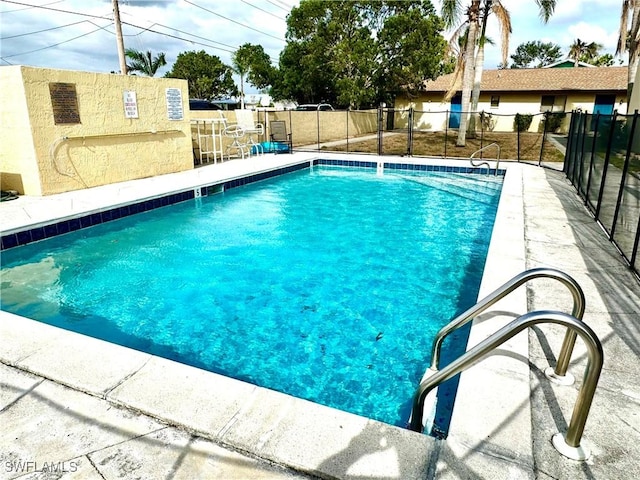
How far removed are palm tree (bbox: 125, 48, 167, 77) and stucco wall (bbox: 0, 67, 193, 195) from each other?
18496mm

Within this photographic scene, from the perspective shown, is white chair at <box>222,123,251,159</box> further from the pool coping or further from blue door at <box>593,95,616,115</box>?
blue door at <box>593,95,616,115</box>

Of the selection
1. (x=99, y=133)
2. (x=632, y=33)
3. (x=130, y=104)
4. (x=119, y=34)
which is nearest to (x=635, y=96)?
(x=632, y=33)

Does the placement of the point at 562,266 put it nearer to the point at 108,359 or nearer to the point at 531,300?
the point at 531,300

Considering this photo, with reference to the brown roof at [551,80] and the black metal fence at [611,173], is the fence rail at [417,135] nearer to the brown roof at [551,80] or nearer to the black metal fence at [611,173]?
the brown roof at [551,80]

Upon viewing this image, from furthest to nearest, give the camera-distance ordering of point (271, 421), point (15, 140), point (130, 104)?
point (130, 104)
point (15, 140)
point (271, 421)

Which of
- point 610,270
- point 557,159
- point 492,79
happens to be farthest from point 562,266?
point 492,79

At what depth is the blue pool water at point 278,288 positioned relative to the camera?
129 inches

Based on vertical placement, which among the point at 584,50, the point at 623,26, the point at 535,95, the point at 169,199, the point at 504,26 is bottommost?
the point at 169,199

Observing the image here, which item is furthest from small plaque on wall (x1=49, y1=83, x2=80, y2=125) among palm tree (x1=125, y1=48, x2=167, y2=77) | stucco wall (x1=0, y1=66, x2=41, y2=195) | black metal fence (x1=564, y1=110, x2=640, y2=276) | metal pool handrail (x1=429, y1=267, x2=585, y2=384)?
palm tree (x1=125, y1=48, x2=167, y2=77)

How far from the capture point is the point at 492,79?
2617 cm

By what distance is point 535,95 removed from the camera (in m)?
A: 24.0

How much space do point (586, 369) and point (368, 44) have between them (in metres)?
22.4

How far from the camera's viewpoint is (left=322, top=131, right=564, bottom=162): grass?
13855mm

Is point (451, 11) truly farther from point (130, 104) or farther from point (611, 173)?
point (130, 104)
